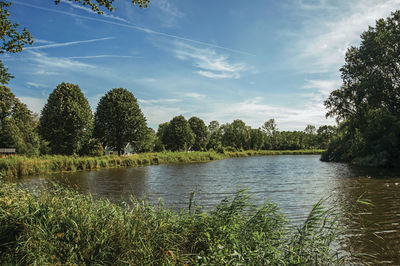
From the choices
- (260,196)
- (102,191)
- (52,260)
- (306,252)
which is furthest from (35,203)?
(260,196)

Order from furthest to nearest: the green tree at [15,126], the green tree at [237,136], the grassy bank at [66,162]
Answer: the green tree at [237,136]
the green tree at [15,126]
the grassy bank at [66,162]

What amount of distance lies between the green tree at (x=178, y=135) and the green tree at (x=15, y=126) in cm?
2747

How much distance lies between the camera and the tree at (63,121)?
107 feet

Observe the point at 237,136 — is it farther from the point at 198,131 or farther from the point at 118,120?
the point at 118,120

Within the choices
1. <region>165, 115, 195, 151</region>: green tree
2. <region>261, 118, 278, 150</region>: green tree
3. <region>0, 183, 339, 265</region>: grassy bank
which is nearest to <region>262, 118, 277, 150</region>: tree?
<region>261, 118, 278, 150</region>: green tree

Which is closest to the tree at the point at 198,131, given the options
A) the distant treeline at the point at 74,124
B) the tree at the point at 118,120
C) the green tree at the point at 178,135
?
the green tree at the point at 178,135

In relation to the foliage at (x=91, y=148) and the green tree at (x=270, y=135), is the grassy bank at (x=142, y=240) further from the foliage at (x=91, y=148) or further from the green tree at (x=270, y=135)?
the green tree at (x=270, y=135)

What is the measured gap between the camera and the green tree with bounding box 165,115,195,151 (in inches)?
2393

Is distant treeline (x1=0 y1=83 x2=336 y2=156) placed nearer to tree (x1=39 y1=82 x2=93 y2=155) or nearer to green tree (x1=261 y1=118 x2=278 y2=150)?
tree (x1=39 y1=82 x2=93 y2=155)

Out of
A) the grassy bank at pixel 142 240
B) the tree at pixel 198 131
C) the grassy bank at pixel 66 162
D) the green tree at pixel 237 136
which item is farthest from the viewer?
the green tree at pixel 237 136

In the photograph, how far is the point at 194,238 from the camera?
464cm

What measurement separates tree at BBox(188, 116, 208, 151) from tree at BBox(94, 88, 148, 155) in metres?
33.2

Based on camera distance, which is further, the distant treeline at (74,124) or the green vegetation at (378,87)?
the distant treeline at (74,124)

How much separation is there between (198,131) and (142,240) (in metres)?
69.0
